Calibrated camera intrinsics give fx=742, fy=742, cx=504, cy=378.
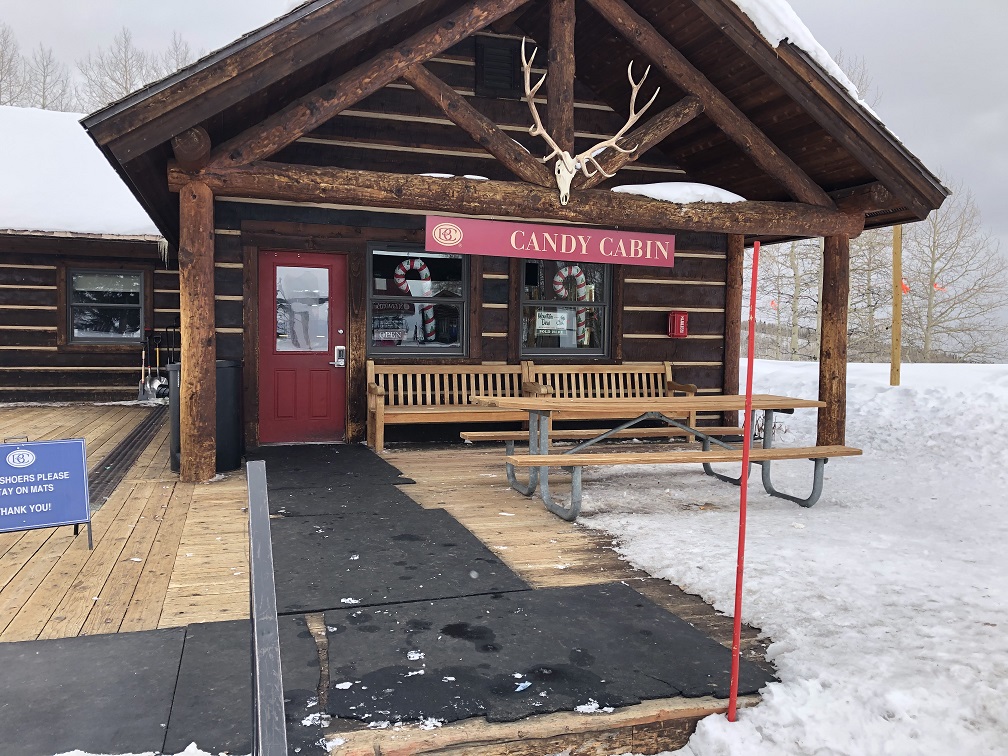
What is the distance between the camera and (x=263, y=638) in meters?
1.42

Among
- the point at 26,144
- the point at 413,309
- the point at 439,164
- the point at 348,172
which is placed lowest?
the point at 413,309

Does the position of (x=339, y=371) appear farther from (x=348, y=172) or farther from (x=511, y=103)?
(x=511, y=103)

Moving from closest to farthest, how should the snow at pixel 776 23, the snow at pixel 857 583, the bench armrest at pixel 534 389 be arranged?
the snow at pixel 857 583
the snow at pixel 776 23
the bench armrest at pixel 534 389

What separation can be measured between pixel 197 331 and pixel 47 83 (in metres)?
29.1

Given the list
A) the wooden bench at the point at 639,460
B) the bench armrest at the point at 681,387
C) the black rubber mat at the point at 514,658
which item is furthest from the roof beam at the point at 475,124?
the black rubber mat at the point at 514,658

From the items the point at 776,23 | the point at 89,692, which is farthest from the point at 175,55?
the point at 89,692

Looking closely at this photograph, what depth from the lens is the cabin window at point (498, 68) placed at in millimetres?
8578

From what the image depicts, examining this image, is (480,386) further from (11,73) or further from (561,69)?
(11,73)

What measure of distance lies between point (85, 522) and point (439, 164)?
5.70m

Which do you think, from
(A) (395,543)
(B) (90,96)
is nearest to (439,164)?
(A) (395,543)

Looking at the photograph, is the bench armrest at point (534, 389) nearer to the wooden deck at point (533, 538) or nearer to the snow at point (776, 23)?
the wooden deck at point (533, 538)

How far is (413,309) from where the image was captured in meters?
8.79

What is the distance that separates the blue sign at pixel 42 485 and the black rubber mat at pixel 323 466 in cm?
160

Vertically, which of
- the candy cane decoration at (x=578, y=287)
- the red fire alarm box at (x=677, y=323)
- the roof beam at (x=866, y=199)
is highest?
the roof beam at (x=866, y=199)
